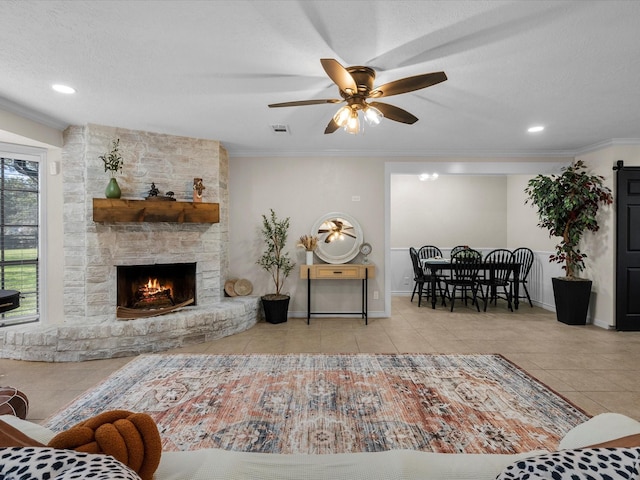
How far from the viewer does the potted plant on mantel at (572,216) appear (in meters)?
4.44

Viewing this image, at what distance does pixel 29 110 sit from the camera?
3301 millimetres

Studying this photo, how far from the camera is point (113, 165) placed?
3.78m

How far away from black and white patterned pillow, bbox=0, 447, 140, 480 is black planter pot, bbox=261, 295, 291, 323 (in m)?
3.88

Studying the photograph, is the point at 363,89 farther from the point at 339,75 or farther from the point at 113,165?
the point at 113,165

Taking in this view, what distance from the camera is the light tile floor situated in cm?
267

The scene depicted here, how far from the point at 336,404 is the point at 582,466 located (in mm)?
1887

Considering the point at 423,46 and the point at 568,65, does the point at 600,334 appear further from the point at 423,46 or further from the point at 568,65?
the point at 423,46

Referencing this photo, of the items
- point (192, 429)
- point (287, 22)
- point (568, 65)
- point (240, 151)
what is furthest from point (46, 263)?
point (568, 65)

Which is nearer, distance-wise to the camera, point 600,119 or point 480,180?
point 600,119

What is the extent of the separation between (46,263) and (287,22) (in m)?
3.75

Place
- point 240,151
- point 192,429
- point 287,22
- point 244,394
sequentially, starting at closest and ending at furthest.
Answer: point 287,22 < point 192,429 < point 244,394 < point 240,151

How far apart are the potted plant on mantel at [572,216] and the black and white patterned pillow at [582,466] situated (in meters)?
4.58

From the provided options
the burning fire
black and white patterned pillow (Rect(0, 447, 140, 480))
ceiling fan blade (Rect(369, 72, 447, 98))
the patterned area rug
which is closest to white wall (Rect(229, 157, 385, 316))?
the burning fire

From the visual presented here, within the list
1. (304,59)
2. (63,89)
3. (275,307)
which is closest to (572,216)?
(275,307)
